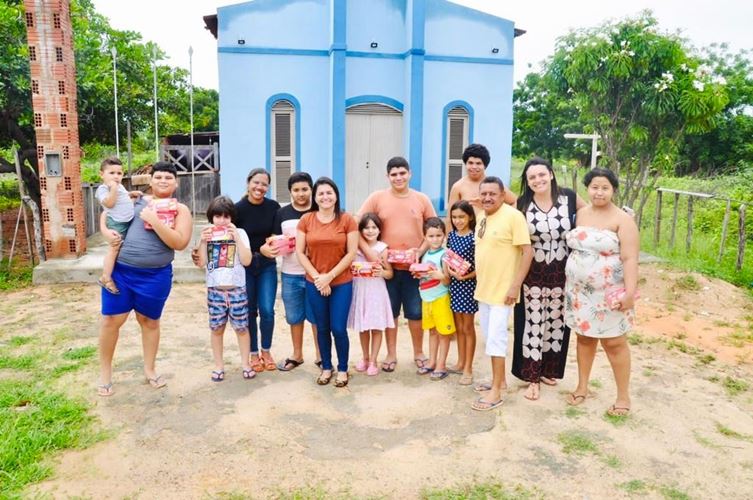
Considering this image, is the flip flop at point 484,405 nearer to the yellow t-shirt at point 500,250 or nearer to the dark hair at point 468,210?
the yellow t-shirt at point 500,250

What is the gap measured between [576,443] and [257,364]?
2.44m

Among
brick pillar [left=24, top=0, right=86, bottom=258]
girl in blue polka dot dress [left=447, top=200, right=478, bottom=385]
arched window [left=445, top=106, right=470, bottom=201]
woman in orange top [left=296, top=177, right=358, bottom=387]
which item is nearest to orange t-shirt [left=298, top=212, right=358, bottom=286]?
woman in orange top [left=296, top=177, right=358, bottom=387]

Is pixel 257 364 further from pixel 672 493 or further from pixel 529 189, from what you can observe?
pixel 672 493

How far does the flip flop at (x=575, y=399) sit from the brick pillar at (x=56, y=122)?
22.7 ft

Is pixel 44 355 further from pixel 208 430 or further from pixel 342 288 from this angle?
pixel 342 288

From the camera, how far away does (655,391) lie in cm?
460

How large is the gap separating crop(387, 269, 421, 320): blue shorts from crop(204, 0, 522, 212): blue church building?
6013mm

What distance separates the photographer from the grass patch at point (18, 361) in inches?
193

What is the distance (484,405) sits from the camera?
420cm

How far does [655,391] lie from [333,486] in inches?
106

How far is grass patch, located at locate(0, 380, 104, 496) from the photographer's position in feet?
10.8

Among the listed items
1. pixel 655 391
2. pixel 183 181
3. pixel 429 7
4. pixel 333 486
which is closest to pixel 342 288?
pixel 333 486

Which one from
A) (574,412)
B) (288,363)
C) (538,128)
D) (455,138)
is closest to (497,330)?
(574,412)

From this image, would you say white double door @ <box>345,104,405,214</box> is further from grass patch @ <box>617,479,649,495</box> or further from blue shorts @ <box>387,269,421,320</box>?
grass patch @ <box>617,479,649,495</box>
